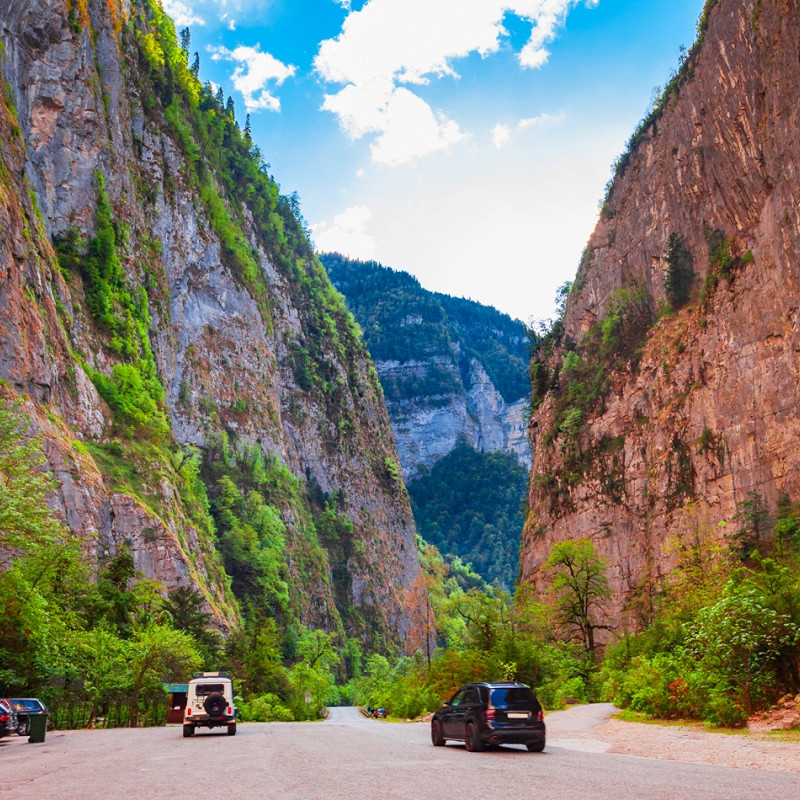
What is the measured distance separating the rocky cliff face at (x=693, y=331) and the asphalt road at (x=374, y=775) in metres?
29.6

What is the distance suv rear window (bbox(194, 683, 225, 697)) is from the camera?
2384cm

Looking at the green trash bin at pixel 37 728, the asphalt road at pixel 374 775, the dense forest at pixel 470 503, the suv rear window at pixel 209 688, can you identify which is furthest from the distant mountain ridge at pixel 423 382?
the asphalt road at pixel 374 775

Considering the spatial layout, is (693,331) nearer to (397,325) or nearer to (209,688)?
(209,688)

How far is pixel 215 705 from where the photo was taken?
23.4 meters

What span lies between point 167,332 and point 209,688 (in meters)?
46.6

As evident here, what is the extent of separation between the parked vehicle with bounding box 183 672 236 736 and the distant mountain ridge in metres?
157

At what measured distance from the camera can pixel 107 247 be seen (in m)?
56.5

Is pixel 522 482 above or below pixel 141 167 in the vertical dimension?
below

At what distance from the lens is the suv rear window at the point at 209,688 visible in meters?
23.8

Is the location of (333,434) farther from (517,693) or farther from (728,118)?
(517,693)

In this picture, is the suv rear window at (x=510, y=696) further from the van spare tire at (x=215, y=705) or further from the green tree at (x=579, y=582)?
the green tree at (x=579, y=582)

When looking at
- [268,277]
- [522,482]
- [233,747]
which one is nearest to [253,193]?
[268,277]

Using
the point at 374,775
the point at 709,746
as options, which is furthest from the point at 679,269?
the point at 374,775

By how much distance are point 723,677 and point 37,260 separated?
42.2 metres
